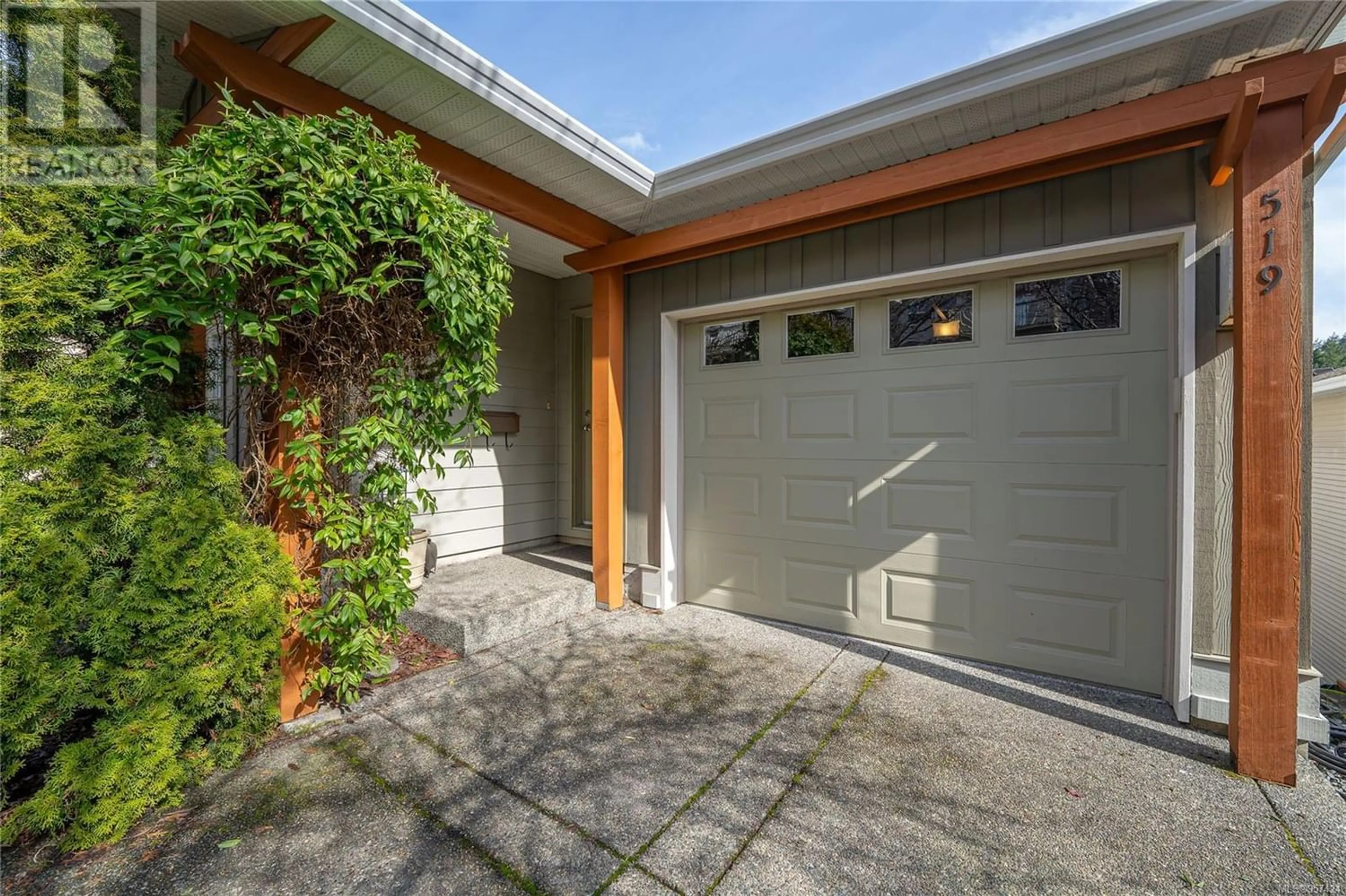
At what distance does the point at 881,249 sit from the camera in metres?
3.09

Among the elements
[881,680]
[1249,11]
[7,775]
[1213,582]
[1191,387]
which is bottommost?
→ [881,680]

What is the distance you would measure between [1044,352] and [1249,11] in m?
1.38

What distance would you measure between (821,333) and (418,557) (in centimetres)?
324

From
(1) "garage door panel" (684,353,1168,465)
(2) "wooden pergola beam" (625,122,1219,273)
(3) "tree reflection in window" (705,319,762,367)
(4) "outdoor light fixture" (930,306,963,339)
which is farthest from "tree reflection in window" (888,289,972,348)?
(3) "tree reflection in window" (705,319,762,367)

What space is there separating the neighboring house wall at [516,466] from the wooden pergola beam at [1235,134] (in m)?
4.45

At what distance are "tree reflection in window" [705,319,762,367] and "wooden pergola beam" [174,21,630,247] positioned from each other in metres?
0.94

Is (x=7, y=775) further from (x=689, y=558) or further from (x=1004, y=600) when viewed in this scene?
(x=1004, y=600)

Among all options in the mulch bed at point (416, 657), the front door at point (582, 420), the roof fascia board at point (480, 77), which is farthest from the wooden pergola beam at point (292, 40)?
the front door at point (582, 420)

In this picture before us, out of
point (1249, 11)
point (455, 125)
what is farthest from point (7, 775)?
point (1249, 11)

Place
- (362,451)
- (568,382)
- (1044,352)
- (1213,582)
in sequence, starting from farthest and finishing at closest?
1. (568,382)
2. (1044,352)
3. (1213,582)
4. (362,451)

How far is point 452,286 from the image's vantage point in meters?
2.14

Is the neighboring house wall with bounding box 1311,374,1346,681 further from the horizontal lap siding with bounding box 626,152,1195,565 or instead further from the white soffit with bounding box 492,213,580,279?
the white soffit with bounding box 492,213,580,279

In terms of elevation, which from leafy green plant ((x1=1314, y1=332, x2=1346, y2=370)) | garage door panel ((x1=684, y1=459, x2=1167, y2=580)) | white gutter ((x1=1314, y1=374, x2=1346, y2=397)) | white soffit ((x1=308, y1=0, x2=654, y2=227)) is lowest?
garage door panel ((x1=684, y1=459, x2=1167, y2=580))

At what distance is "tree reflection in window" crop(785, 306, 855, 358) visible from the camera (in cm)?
339
